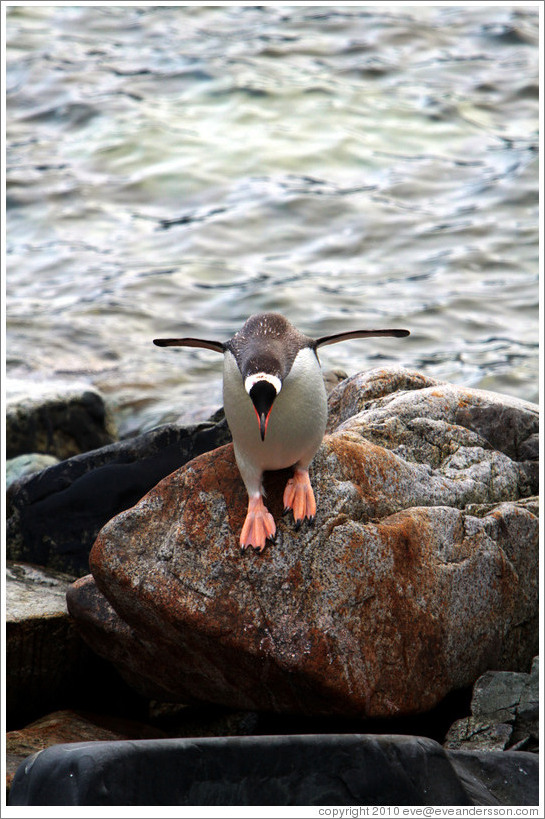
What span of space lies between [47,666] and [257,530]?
5.06 feet

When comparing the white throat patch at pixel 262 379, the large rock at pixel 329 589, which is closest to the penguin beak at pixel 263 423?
the white throat patch at pixel 262 379

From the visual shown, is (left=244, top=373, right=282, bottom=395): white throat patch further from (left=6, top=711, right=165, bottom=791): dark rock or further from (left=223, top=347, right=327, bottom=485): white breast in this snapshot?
(left=6, top=711, right=165, bottom=791): dark rock

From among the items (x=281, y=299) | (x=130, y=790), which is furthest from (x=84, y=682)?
(x=281, y=299)

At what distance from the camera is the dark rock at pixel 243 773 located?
133 inches

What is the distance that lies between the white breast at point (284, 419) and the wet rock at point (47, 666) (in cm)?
145

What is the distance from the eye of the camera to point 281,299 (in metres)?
12.3

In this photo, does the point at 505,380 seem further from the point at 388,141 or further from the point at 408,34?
the point at 408,34

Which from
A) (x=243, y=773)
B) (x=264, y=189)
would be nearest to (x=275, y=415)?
(x=243, y=773)

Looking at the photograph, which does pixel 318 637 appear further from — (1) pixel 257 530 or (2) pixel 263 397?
(2) pixel 263 397

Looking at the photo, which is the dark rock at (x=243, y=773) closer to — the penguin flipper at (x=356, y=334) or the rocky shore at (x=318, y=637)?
the rocky shore at (x=318, y=637)

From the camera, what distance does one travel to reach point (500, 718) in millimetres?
4379

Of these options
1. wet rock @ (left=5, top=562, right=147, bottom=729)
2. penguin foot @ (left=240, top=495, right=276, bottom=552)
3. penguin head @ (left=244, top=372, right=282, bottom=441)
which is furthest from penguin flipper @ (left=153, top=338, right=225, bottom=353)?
wet rock @ (left=5, top=562, right=147, bottom=729)

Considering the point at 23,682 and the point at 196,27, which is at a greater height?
the point at 196,27

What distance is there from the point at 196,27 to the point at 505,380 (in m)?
13.2
